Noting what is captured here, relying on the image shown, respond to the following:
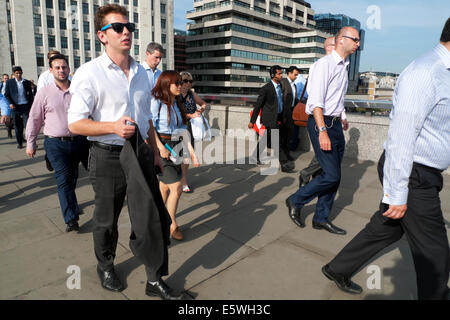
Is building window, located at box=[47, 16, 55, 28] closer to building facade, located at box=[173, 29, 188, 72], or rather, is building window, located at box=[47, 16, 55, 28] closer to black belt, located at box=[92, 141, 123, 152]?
building facade, located at box=[173, 29, 188, 72]

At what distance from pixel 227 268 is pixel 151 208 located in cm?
103

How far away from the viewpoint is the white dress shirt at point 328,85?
324 cm

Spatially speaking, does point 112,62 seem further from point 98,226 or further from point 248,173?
point 248,173

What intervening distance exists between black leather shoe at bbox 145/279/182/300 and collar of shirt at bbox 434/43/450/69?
2234mm

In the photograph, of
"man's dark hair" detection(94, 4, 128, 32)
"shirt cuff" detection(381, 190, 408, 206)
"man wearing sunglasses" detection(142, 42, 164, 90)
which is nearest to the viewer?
"shirt cuff" detection(381, 190, 408, 206)

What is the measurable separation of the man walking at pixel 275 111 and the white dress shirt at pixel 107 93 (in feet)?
12.3

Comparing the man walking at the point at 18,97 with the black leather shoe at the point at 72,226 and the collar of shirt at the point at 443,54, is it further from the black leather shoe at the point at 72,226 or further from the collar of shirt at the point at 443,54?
the collar of shirt at the point at 443,54

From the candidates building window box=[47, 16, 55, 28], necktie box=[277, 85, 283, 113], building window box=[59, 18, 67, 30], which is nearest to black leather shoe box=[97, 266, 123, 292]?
necktie box=[277, 85, 283, 113]

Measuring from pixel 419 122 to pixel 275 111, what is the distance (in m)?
4.46

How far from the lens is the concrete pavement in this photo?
8.00 feet

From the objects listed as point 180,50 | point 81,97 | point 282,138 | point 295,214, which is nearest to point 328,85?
point 295,214

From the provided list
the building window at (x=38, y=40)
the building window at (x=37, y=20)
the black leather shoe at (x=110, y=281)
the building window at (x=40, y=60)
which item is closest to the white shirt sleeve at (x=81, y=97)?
the black leather shoe at (x=110, y=281)

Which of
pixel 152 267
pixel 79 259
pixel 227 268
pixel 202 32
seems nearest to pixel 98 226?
pixel 152 267
